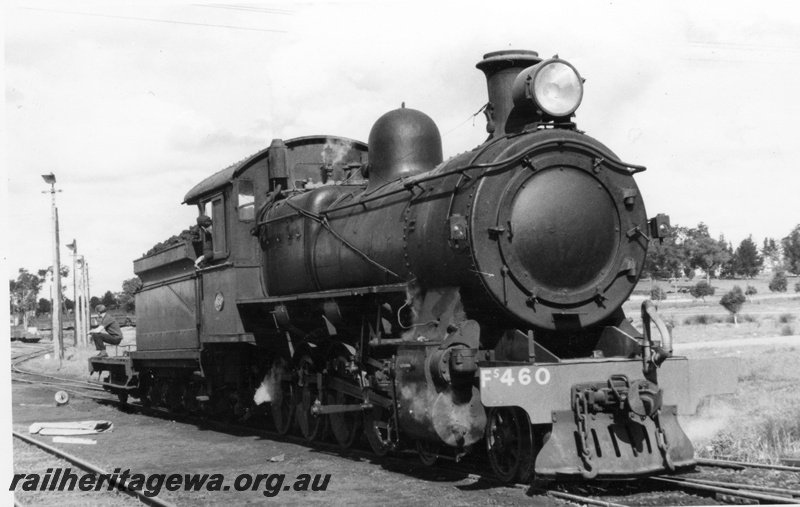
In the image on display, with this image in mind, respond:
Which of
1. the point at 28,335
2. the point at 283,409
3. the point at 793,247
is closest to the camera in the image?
the point at 283,409

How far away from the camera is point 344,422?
393 inches

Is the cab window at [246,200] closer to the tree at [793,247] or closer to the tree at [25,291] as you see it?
the tree at [25,291]

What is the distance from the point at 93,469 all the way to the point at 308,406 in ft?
9.09

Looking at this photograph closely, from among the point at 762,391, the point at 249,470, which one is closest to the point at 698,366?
the point at 249,470

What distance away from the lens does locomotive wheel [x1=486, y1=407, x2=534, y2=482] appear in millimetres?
7137

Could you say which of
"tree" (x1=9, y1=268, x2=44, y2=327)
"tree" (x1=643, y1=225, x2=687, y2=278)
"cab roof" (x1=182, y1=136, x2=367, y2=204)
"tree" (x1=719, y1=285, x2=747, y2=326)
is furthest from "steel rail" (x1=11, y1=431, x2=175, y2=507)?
"tree" (x1=643, y1=225, x2=687, y2=278)

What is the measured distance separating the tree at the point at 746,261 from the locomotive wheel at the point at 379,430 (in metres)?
70.4

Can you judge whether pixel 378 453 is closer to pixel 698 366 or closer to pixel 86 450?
pixel 698 366

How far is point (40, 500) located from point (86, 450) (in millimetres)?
3412

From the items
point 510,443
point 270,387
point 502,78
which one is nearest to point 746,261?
point 270,387

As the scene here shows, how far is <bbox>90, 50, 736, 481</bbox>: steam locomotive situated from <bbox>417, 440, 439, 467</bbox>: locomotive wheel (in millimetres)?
14

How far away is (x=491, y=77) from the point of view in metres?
8.20

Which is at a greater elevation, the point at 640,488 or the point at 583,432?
the point at 583,432

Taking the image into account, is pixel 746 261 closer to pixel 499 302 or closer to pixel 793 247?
pixel 793 247
